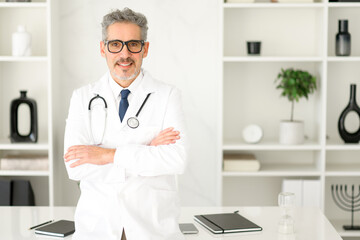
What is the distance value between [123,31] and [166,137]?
0.47m

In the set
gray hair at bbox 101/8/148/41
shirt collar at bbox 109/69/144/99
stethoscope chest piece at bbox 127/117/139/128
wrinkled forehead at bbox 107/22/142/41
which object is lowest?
stethoscope chest piece at bbox 127/117/139/128

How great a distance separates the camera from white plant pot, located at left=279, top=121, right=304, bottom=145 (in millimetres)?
4242

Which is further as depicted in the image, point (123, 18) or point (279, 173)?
point (279, 173)

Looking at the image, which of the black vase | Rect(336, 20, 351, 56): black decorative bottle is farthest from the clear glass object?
Rect(336, 20, 351, 56): black decorative bottle

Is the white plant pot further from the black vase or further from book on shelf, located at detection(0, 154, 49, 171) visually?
book on shelf, located at detection(0, 154, 49, 171)

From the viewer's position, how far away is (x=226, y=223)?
271 cm

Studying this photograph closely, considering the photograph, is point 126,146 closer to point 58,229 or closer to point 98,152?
point 98,152

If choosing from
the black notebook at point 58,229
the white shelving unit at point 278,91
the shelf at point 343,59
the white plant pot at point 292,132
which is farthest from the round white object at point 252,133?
the black notebook at point 58,229

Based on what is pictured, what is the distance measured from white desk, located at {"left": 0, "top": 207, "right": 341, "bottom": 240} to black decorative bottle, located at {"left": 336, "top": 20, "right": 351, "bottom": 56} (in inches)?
64.9

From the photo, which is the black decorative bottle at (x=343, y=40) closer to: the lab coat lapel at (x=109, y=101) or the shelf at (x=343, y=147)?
the shelf at (x=343, y=147)

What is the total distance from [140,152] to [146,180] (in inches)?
4.6

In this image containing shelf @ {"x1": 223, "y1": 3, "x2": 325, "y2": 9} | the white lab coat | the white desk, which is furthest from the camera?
shelf @ {"x1": 223, "y1": 3, "x2": 325, "y2": 9}

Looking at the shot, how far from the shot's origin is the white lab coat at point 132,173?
2242mm

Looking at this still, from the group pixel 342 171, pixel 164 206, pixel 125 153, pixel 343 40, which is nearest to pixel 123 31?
pixel 125 153
